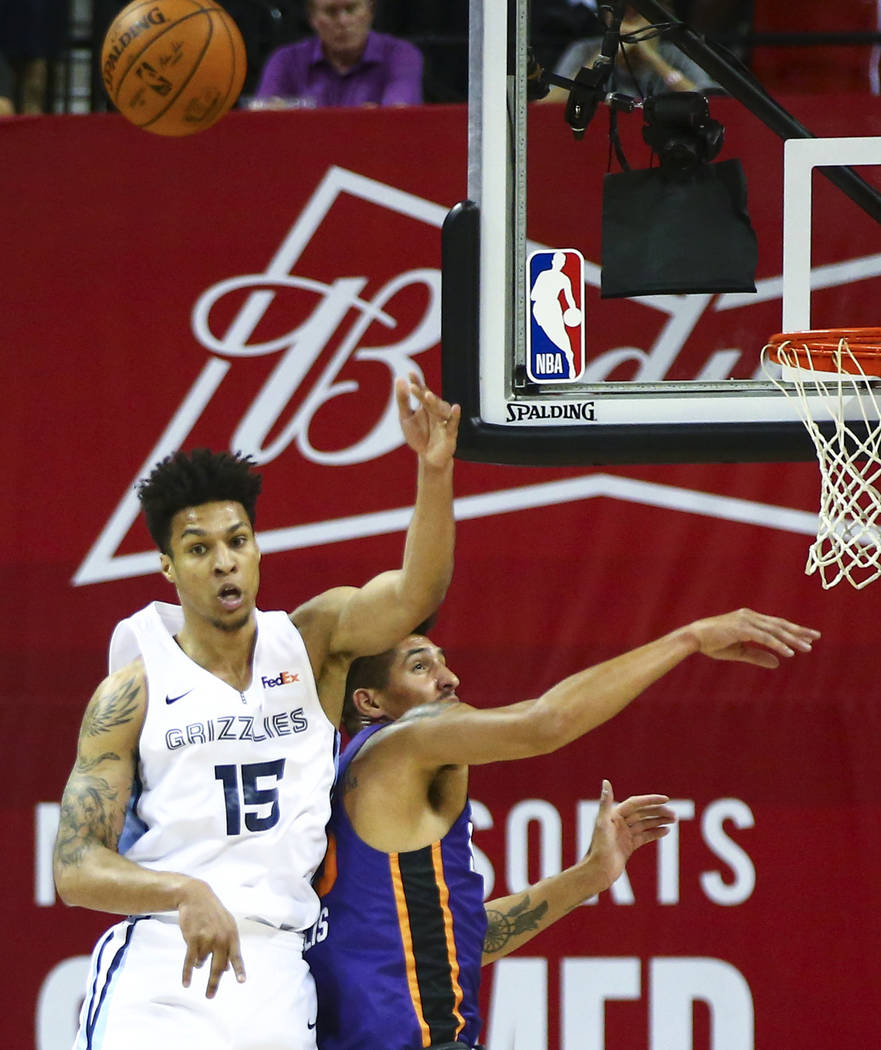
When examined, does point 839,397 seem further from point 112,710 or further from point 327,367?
point 327,367

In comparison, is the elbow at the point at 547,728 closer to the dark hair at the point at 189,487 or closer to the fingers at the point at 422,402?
the fingers at the point at 422,402

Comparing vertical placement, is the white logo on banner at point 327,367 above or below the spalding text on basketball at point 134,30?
below

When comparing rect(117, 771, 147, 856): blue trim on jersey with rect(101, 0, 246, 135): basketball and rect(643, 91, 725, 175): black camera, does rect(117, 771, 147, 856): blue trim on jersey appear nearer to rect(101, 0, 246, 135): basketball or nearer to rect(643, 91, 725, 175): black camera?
rect(643, 91, 725, 175): black camera

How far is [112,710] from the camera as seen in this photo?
12.4 ft

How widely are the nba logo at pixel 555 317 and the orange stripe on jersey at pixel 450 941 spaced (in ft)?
3.78

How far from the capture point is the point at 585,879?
4016 millimetres

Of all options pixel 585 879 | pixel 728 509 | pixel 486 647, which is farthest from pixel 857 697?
pixel 585 879

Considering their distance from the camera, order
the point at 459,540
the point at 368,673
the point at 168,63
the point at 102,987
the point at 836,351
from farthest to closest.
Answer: the point at 459,540, the point at 168,63, the point at 368,673, the point at 102,987, the point at 836,351

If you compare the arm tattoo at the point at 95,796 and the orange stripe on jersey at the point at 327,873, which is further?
the orange stripe on jersey at the point at 327,873

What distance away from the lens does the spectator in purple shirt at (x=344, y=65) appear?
5938 mm

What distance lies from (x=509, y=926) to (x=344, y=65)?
3.38 meters

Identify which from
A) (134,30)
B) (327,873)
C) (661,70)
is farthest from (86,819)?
(661,70)

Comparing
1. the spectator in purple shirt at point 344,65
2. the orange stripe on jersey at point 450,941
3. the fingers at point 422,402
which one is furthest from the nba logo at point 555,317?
the spectator in purple shirt at point 344,65

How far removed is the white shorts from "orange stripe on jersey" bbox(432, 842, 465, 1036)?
0.32m
